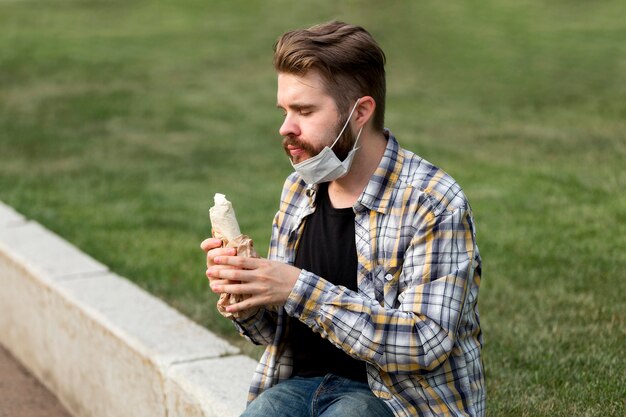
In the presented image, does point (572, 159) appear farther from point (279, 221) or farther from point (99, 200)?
point (279, 221)

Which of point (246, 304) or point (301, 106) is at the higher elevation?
point (301, 106)

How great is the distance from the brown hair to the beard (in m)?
0.04

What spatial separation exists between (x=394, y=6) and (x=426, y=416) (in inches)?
622

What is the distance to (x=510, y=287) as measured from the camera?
548cm

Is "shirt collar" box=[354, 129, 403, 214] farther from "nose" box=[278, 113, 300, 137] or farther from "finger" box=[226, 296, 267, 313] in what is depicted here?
"finger" box=[226, 296, 267, 313]

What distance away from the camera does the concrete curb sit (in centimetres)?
386

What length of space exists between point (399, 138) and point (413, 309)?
783 centimetres

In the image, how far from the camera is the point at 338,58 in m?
2.73

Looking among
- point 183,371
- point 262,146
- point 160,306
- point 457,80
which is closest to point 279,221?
point 183,371

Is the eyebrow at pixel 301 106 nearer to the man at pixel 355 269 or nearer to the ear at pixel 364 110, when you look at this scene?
the man at pixel 355 269

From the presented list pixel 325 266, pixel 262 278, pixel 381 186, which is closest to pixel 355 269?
pixel 325 266

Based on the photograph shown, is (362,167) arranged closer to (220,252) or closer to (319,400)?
(220,252)

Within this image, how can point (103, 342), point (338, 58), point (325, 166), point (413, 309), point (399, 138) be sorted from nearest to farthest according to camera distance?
1. point (413, 309)
2. point (338, 58)
3. point (325, 166)
4. point (103, 342)
5. point (399, 138)

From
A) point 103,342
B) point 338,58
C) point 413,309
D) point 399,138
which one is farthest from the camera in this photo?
point 399,138
